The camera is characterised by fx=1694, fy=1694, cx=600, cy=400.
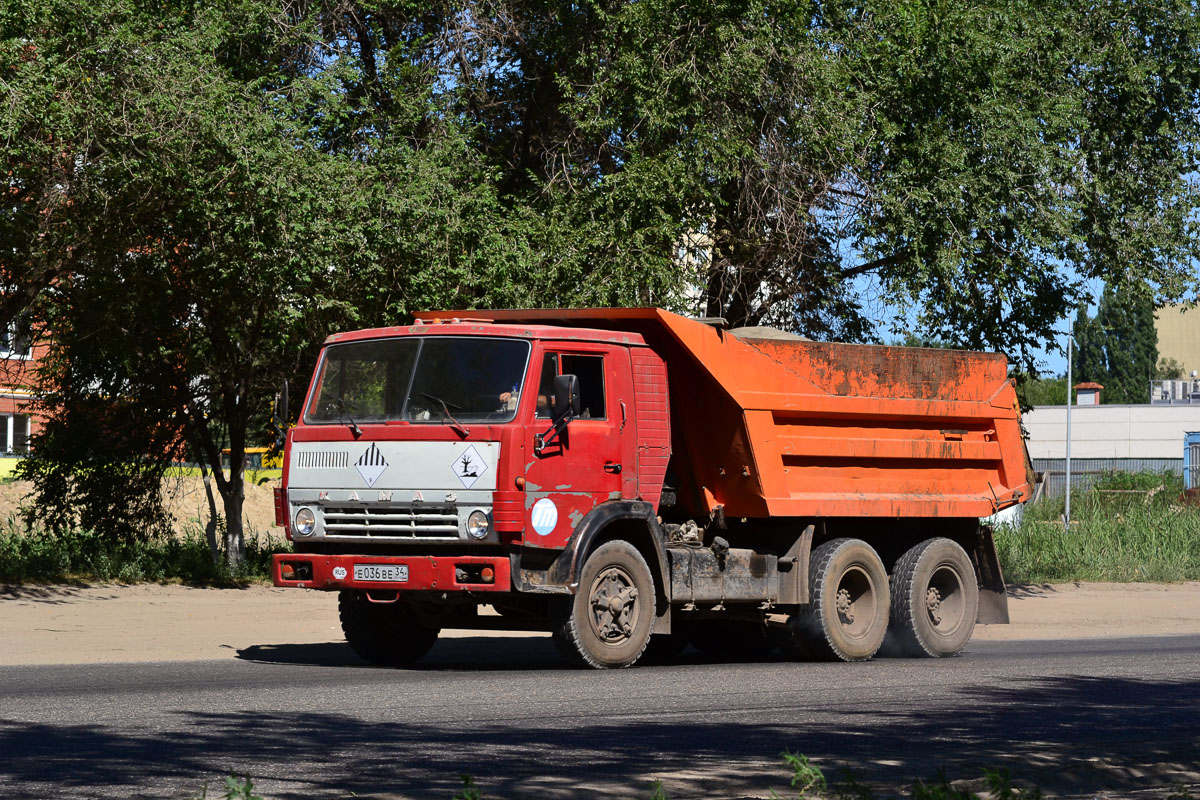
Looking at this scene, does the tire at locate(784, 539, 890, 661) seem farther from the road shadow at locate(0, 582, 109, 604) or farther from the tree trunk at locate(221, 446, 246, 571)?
the tree trunk at locate(221, 446, 246, 571)

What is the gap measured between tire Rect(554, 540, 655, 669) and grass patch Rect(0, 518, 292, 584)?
10.1 m

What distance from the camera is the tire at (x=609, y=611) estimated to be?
12516mm

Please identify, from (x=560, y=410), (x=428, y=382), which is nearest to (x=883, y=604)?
(x=560, y=410)

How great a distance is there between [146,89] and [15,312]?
4169 millimetres

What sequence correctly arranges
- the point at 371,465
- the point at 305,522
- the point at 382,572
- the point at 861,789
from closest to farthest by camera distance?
the point at 861,789
the point at 382,572
the point at 371,465
the point at 305,522

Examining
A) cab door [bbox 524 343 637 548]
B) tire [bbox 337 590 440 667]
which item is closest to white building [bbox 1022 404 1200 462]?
tire [bbox 337 590 440 667]

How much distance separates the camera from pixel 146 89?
17328mm

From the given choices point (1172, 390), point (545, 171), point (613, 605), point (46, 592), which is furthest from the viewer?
point (1172, 390)

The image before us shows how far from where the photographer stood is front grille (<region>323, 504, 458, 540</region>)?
12.3 m

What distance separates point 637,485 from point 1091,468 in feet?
204

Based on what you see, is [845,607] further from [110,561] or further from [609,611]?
[110,561]

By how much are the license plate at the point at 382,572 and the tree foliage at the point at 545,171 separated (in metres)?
6.18

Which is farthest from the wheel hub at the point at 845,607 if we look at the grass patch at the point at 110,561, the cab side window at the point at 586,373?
the grass patch at the point at 110,561

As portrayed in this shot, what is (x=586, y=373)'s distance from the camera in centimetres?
1303
